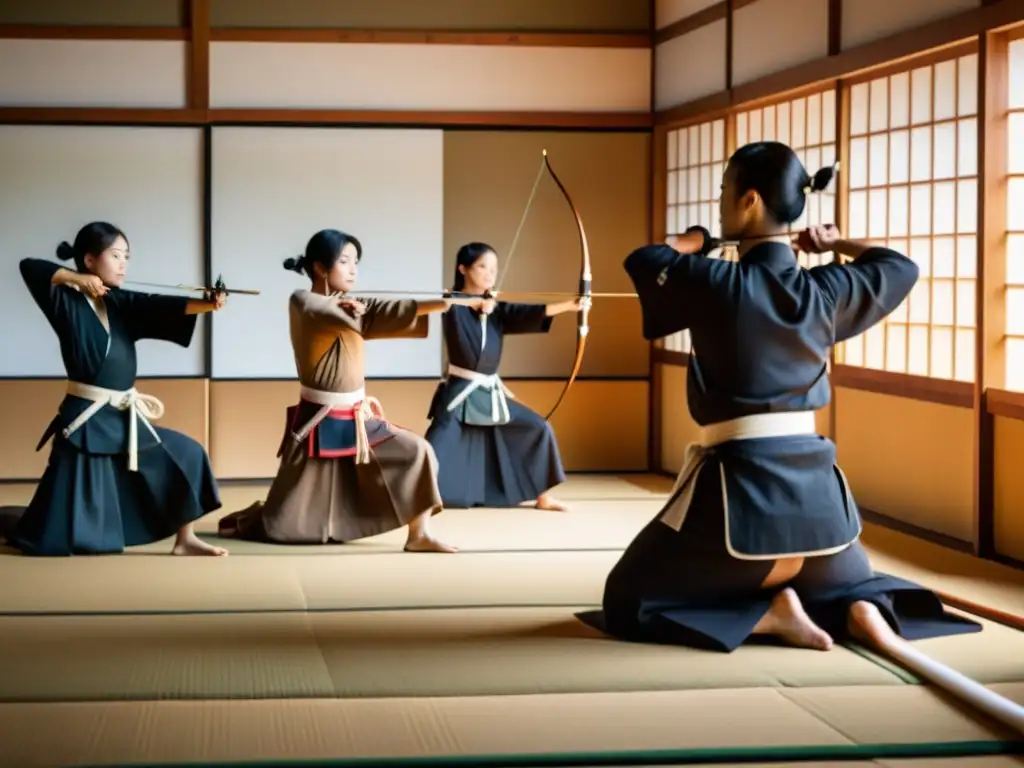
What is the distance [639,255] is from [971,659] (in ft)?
3.96

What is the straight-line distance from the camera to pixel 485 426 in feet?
20.6

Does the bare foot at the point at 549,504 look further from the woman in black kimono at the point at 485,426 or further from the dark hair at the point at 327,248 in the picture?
the dark hair at the point at 327,248

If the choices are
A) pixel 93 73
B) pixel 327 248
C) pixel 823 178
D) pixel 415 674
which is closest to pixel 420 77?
pixel 93 73

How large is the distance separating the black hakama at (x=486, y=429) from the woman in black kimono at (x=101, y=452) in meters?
1.36

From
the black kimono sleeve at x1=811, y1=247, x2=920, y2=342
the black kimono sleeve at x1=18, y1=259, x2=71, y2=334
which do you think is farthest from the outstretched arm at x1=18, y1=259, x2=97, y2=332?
the black kimono sleeve at x1=811, y1=247, x2=920, y2=342

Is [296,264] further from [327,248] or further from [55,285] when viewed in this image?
[55,285]

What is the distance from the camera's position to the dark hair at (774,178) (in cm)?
370

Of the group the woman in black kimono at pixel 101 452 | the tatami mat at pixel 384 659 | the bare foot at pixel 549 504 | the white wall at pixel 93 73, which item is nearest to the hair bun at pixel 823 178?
the tatami mat at pixel 384 659

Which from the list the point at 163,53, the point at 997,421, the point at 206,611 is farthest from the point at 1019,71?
the point at 163,53

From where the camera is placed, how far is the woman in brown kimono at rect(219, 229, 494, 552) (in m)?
5.18

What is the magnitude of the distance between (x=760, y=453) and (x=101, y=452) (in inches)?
92.8

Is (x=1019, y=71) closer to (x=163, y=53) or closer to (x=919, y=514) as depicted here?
(x=919, y=514)

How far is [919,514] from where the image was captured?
5.66 m

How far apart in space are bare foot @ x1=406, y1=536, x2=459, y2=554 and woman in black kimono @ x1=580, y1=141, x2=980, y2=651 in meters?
1.39
